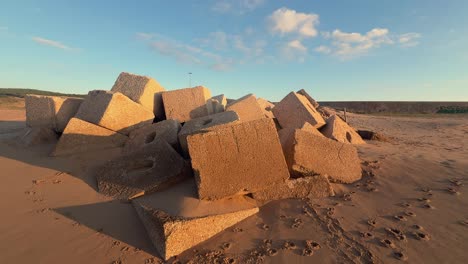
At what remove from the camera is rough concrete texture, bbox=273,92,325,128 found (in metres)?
5.97

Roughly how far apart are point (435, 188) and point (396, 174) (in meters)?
0.52

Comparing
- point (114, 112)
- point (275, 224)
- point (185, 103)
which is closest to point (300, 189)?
point (275, 224)

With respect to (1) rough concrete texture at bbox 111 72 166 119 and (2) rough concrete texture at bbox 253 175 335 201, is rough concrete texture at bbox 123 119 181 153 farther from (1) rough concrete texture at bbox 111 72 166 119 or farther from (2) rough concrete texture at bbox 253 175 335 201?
(2) rough concrete texture at bbox 253 175 335 201

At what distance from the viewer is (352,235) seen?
2730 millimetres

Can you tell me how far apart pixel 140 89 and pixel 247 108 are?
6.94ft

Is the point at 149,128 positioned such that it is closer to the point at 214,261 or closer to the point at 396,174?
the point at 214,261

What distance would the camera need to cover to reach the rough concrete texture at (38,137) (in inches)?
212

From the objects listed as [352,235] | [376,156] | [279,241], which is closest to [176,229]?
[279,241]

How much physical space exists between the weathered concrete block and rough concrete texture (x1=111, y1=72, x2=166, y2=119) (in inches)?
108

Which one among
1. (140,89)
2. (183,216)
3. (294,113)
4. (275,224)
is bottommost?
(275,224)

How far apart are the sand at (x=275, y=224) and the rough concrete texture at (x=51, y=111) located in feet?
5.49

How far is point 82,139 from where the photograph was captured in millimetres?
4855

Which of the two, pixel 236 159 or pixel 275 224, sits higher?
pixel 236 159

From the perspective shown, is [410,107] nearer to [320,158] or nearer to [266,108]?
[266,108]
